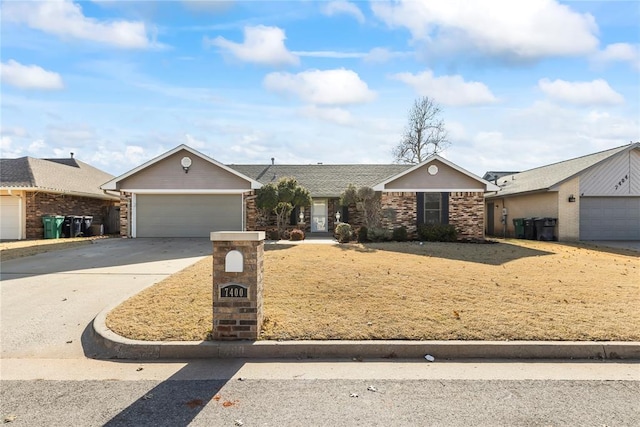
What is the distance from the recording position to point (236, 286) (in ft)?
15.8

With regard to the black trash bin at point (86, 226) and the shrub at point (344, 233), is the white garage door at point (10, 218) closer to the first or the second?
the black trash bin at point (86, 226)

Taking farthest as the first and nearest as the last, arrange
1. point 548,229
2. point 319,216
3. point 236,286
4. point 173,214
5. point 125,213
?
point 319,216 → point 548,229 → point 173,214 → point 125,213 → point 236,286

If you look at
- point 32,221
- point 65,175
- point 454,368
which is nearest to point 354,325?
point 454,368

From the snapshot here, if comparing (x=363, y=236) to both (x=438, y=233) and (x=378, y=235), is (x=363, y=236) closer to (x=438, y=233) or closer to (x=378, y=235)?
(x=378, y=235)

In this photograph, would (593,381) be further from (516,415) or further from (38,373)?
(38,373)

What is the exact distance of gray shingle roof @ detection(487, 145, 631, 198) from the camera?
18.8 meters

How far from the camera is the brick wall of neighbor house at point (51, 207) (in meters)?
18.4

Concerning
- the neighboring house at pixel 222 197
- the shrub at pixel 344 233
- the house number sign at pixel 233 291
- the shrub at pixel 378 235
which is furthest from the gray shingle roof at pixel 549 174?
the house number sign at pixel 233 291

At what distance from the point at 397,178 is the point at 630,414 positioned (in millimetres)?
14888

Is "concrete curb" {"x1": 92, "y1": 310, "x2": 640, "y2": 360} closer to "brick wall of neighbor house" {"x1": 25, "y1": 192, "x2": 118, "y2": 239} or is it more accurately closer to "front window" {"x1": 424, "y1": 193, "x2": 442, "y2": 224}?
"front window" {"x1": 424, "y1": 193, "x2": 442, "y2": 224}

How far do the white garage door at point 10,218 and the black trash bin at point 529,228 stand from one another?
80.9 feet

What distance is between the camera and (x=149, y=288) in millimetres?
7367

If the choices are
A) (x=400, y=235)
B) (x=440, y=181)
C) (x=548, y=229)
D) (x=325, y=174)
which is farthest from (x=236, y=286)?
(x=325, y=174)

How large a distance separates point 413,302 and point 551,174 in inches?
729
